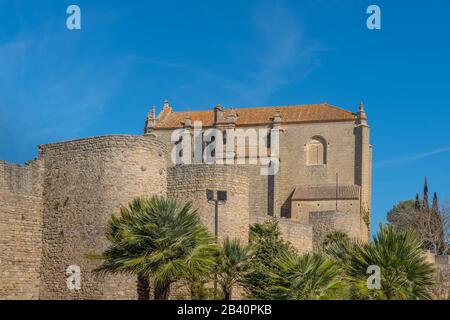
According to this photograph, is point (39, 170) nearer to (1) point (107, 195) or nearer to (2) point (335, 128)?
(1) point (107, 195)

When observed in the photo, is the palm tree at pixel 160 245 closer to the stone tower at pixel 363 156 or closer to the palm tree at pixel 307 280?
the palm tree at pixel 307 280

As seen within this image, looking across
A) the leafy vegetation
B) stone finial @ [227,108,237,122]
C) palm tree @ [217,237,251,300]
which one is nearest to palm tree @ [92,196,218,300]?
the leafy vegetation

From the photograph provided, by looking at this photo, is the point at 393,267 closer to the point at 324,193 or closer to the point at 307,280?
the point at 307,280

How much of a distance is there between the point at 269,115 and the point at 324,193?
8.40 metres

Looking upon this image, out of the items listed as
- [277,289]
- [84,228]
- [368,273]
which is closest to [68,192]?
[84,228]

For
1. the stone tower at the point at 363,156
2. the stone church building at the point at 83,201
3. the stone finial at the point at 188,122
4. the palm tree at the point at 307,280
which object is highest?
the stone finial at the point at 188,122

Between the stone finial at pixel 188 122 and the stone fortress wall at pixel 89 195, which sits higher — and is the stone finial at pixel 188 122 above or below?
above

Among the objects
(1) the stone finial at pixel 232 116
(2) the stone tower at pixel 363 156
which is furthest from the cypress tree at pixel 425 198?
(1) the stone finial at pixel 232 116

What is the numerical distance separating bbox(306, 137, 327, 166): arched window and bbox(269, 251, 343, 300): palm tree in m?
37.8

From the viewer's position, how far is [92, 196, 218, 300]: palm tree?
1973 centimetres

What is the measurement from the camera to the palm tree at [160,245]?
64.7 ft

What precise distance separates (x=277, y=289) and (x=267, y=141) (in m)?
38.8

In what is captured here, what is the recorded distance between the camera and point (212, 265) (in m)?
20.9

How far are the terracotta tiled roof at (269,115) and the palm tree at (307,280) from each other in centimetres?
3829
